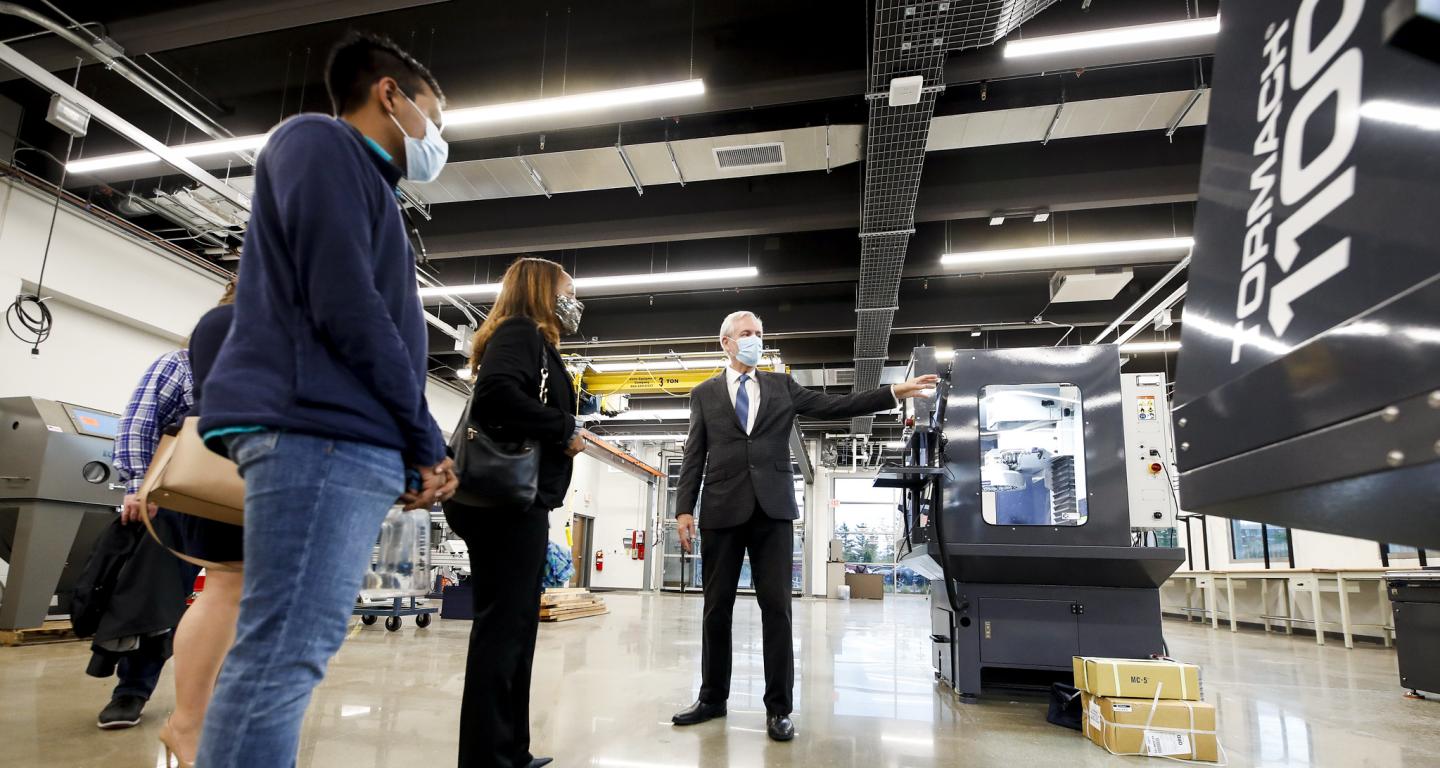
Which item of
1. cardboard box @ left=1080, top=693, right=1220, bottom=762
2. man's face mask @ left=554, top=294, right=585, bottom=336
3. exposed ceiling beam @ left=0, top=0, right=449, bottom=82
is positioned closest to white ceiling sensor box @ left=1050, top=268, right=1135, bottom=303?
cardboard box @ left=1080, top=693, right=1220, bottom=762

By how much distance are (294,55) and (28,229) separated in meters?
3.02

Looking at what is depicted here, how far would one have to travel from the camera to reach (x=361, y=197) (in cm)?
114

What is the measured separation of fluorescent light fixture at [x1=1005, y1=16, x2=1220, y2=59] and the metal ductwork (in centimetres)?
45

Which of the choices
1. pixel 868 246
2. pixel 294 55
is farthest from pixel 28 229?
pixel 868 246

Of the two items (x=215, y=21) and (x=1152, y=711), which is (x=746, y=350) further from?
(x=215, y=21)

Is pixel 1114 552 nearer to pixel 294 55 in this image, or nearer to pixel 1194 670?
pixel 1194 670

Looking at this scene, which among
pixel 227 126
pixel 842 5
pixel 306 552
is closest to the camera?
pixel 306 552

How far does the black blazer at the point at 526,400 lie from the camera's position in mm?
1858

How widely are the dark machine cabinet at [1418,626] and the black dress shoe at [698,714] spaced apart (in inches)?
178

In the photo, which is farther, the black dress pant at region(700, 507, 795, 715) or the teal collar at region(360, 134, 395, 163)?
the black dress pant at region(700, 507, 795, 715)

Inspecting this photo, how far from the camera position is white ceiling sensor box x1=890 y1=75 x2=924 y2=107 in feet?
16.4

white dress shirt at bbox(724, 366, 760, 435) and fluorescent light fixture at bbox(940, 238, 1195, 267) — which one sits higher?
fluorescent light fixture at bbox(940, 238, 1195, 267)

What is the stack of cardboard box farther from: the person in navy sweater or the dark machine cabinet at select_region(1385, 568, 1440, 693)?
the dark machine cabinet at select_region(1385, 568, 1440, 693)

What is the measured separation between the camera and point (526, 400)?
1.86 meters
